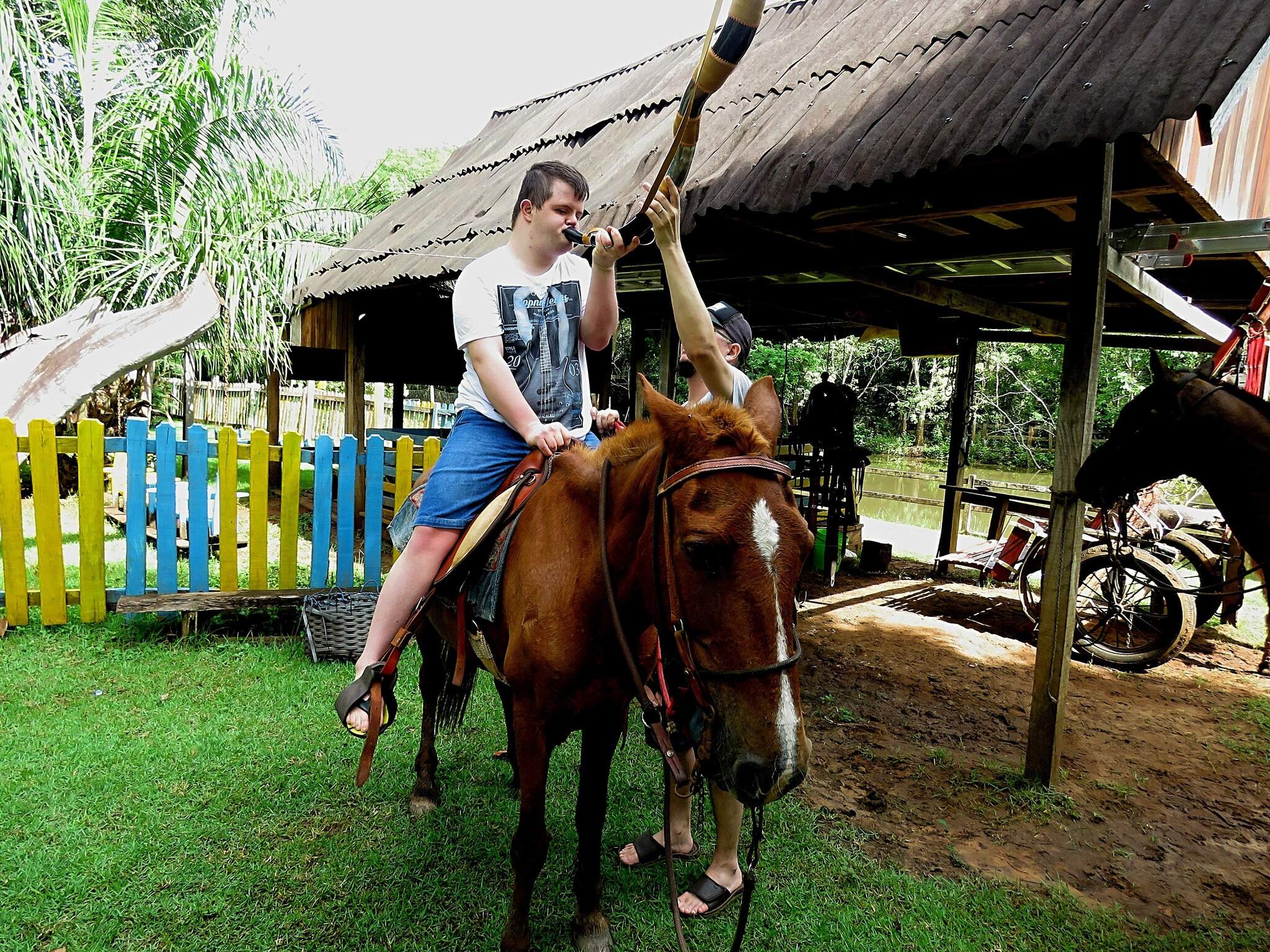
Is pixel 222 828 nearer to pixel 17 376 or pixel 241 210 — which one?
pixel 17 376

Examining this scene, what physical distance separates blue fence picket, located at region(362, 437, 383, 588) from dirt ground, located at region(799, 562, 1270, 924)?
11.9 feet

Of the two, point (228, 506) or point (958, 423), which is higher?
point (958, 423)

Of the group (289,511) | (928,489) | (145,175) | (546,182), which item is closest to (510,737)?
(546,182)

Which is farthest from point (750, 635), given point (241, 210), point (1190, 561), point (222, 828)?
point (241, 210)

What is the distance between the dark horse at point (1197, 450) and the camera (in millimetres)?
3594

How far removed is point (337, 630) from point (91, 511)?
6.64 ft

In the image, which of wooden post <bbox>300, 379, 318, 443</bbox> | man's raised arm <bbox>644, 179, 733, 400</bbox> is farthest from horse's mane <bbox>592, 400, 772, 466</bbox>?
wooden post <bbox>300, 379, 318, 443</bbox>

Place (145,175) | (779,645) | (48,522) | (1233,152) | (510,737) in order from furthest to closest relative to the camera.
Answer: (145,175) → (48,522) → (1233,152) → (510,737) → (779,645)

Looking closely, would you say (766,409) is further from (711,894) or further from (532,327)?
(711,894)

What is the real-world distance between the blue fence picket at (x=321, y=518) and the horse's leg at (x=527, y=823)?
3864 millimetres

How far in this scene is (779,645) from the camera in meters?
1.51

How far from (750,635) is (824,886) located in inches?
84.8

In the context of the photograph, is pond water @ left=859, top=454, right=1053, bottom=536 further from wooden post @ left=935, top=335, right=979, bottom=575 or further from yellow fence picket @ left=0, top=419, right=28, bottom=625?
yellow fence picket @ left=0, top=419, right=28, bottom=625

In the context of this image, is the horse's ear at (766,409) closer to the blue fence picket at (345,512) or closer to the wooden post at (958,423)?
the blue fence picket at (345,512)
